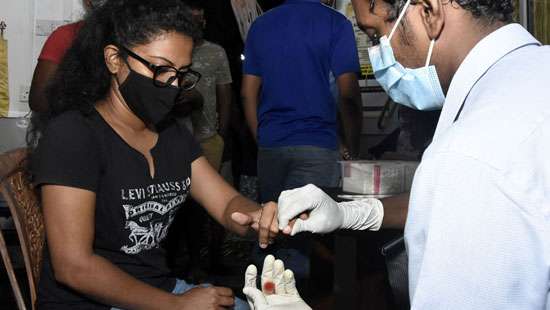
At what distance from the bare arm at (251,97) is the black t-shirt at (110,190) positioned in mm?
1644

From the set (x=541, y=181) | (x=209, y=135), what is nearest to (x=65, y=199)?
(x=541, y=181)

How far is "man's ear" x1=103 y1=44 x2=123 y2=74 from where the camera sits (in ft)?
7.28

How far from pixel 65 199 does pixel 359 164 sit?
43.8 inches

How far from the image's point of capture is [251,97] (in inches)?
149

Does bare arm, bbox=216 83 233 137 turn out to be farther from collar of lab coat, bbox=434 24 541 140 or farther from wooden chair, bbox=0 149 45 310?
collar of lab coat, bbox=434 24 541 140

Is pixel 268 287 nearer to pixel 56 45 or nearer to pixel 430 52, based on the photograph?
pixel 430 52

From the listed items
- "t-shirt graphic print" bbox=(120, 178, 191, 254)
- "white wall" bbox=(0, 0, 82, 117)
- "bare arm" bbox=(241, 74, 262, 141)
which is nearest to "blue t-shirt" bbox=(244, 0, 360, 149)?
"bare arm" bbox=(241, 74, 262, 141)

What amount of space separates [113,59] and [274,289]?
0.94 meters

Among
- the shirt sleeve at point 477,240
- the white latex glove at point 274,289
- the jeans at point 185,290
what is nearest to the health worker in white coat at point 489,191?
the shirt sleeve at point 477,240

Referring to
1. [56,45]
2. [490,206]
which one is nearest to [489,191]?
[490,206]

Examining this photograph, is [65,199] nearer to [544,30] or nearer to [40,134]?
[40,134]

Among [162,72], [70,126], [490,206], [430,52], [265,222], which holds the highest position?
[430,52]

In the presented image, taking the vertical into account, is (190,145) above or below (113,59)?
below

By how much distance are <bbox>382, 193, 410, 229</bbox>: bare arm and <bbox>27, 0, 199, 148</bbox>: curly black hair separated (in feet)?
2.90
